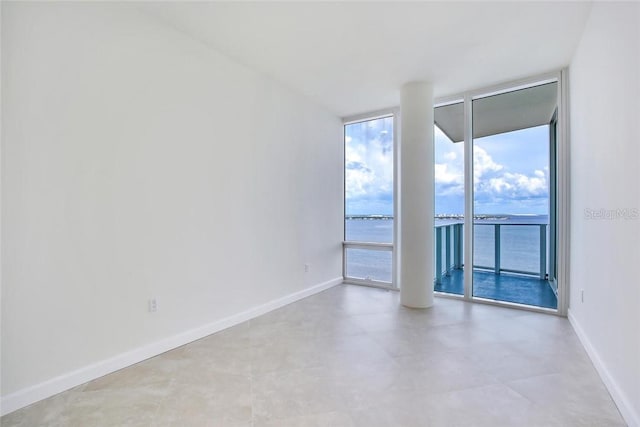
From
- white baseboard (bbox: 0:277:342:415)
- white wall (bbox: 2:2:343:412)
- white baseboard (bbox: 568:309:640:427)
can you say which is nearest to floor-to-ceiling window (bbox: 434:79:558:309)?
white baseboard (bbox: 568:309:640:427)

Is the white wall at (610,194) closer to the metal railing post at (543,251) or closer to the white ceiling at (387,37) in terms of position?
the white ceiling at (387,37)

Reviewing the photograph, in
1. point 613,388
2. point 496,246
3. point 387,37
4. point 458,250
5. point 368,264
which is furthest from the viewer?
point 368,264

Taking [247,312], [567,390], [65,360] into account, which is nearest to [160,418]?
[65,360]

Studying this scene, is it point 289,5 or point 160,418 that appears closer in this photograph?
point 160,418

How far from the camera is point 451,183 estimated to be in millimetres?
4223

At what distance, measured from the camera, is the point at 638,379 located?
159 centimetres

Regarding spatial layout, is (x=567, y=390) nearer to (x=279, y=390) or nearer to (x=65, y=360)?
(x=279, y=390)

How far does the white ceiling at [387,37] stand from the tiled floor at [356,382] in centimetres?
262

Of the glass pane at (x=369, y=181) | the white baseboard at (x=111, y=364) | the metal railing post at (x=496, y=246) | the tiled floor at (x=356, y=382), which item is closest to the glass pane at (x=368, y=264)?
the glass pane at (x=369, y=181)

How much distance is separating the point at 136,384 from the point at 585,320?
11.4 ft

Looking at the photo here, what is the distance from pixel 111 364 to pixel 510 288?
165 inches

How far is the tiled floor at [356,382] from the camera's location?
69.7 inches

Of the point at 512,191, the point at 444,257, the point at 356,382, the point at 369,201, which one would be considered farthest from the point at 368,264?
the point at 356,382

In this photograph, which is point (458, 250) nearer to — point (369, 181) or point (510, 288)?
point (510, 288)
